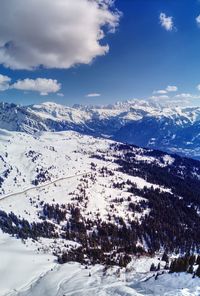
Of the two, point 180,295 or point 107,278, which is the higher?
point 180,295

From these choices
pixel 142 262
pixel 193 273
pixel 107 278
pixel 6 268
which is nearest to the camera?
pixel 193 273

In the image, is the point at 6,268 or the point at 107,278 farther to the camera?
the point at 6,268

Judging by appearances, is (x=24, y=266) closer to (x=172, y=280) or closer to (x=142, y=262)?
(x=142, y=262)

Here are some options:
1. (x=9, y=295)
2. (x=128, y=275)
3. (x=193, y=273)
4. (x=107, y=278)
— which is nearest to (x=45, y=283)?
(x=9, y=295)

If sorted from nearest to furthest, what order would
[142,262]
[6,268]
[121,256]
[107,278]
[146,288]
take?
1. [146,288]
2. [107,278]
3. [6,268]
4. [142,262]
5. [121,256]

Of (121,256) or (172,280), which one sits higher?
(172,280)

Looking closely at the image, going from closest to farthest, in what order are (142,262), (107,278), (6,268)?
1. (107,278)
2. (6,268)
3. (142,262)

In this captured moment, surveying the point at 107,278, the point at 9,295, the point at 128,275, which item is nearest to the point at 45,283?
the point at 9,295

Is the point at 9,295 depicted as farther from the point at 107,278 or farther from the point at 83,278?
the point at 107,278

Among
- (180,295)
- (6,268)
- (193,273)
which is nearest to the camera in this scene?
(180,295)
